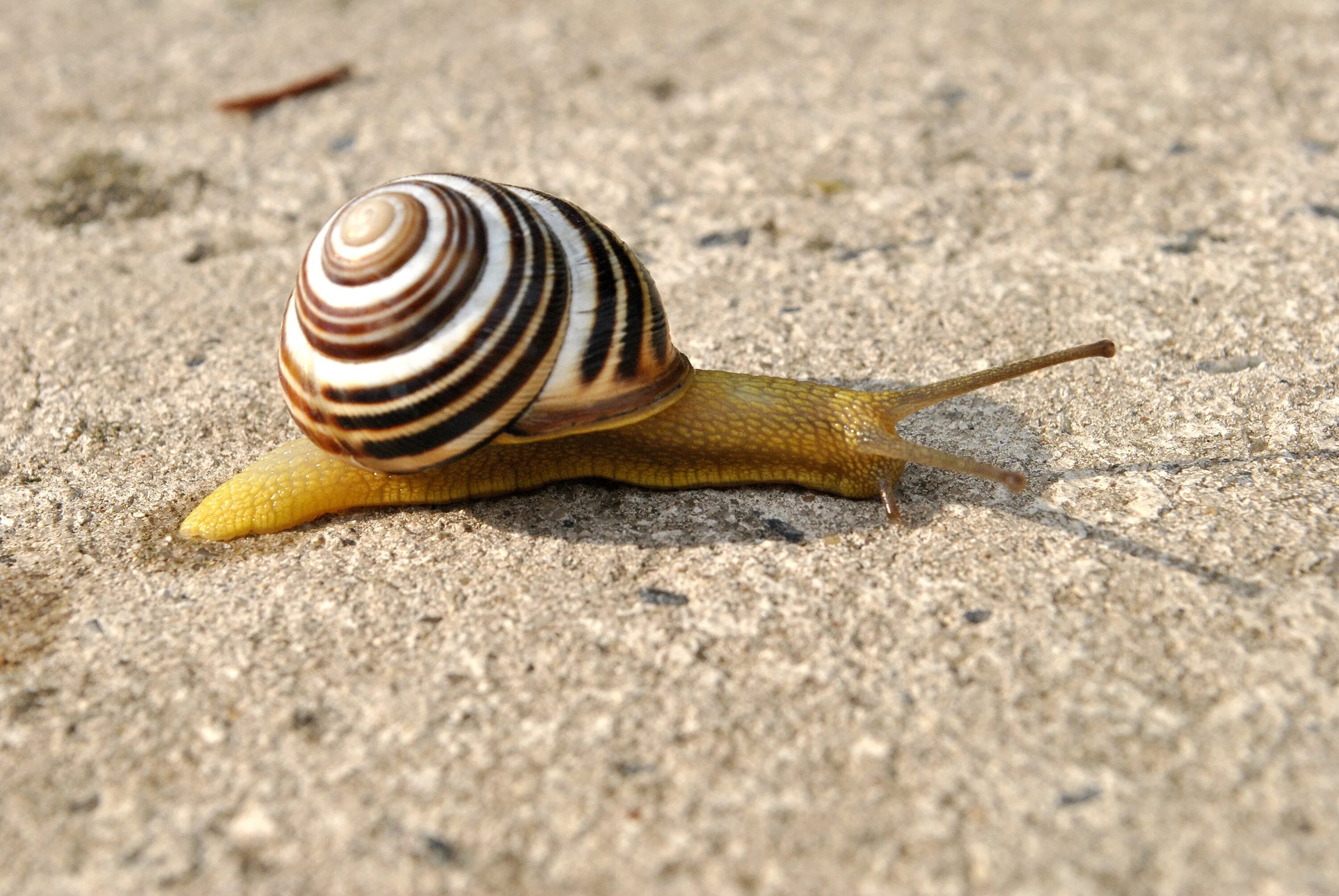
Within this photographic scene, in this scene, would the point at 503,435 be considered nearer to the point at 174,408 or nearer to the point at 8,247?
the point at 174,408

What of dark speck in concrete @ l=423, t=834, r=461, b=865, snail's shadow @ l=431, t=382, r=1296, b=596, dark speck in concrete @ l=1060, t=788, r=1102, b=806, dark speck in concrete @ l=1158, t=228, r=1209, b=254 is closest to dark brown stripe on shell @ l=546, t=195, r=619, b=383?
snail's shadow @ l=431, t=382, r=1296, b=596

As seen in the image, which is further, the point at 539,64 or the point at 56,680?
the point at 539,64

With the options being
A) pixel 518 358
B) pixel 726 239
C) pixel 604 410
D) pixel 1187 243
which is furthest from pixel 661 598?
pixel 1187 243

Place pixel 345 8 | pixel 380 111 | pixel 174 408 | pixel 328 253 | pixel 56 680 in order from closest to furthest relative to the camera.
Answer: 1. pixel 56 680
2. pixel 328 253
3. pixel 174 408
4. pixel 380 111
5. pixel 345 8

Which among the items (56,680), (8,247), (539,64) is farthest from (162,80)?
(56,680)

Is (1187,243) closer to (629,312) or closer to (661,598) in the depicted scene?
(629,312)

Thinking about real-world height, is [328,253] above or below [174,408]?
above
